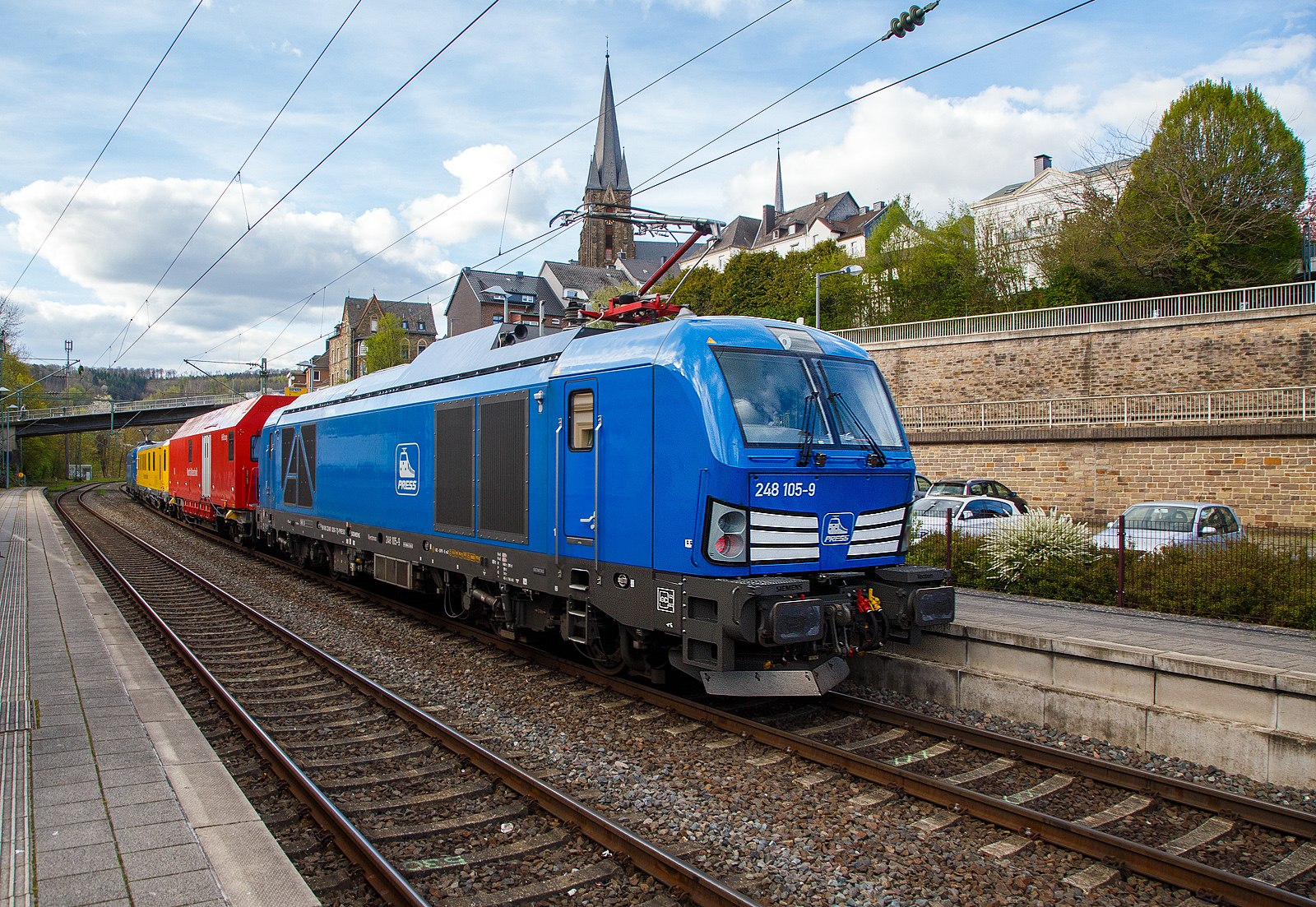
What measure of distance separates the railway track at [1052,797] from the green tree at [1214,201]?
34.2 meters

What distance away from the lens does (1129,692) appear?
6848 mm

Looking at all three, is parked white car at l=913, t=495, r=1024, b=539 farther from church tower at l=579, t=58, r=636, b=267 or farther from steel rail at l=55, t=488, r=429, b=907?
church tower at l=579, t=58, r=636, b=267

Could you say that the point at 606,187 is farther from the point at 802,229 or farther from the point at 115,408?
the point at 115,408

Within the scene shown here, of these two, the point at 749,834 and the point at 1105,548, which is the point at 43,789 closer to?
the point at 749,834

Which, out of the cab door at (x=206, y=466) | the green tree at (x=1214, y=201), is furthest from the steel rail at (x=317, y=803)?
the green tree at (x=1214, y=201)

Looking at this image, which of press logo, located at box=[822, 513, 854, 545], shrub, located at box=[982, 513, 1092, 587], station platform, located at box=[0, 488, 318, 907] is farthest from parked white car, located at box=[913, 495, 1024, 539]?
station platform, located at box=[0, 488, 318, 907]

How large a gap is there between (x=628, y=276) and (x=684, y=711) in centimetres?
8423

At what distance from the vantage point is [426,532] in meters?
11.0

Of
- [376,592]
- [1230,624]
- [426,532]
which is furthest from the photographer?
[376,592]

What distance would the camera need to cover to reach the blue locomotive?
21.0 feet

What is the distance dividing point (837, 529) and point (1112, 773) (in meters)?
2.58

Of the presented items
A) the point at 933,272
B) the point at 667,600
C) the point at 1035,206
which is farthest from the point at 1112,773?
the point at 1035,206

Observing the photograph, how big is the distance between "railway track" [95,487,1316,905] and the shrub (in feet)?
19.7

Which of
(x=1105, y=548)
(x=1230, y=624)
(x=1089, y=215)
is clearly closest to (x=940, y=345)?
(x=1089, y=215)
